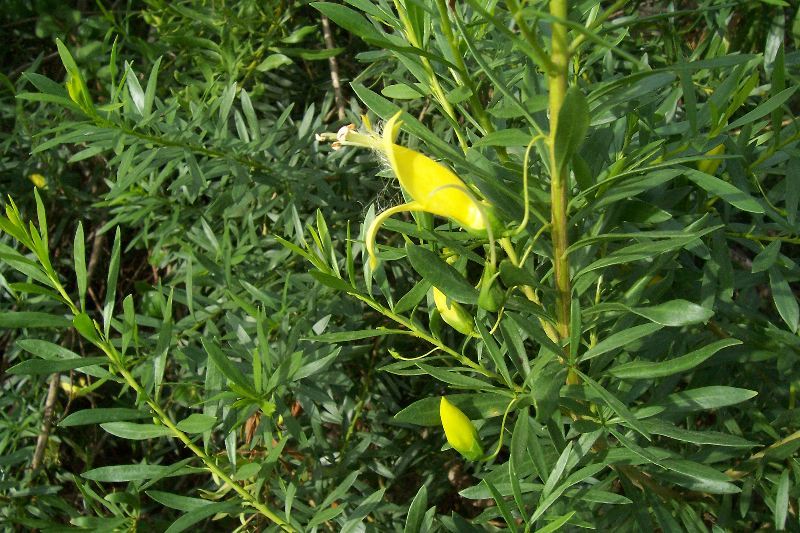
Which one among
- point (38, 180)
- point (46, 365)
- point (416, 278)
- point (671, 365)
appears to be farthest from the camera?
point (38, 180)

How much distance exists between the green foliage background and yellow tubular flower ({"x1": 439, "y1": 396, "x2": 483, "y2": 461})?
45 millimetres

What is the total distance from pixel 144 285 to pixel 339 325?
1.52 ft

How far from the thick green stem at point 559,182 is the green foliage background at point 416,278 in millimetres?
12

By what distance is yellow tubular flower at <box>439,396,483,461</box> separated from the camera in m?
0.83

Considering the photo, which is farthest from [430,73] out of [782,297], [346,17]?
[782,297]

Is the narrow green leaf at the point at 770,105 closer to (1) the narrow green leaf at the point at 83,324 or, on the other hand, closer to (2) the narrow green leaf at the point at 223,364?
(2) the narrow green leaf at the point at 223,364

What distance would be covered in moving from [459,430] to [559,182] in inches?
11.5

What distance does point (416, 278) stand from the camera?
5.57 ft

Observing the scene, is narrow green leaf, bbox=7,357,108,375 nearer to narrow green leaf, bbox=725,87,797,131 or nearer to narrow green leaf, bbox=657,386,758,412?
narrow green leaf, bbox=657,386,758,412

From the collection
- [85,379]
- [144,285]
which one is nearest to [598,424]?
[144,285]

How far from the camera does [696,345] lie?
1124 mm

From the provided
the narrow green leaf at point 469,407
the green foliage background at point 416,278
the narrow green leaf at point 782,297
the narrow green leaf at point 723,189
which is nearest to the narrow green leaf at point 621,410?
the green foliage background at point 416,278

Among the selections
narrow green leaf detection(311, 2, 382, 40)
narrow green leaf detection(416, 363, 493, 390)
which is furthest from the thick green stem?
narrow green leaf detection(311, 2, 382, 40)

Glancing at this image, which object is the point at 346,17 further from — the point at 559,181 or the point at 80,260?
the point at 80,260
